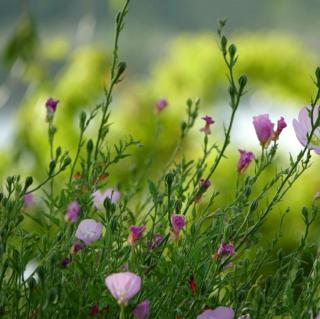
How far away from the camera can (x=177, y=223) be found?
→ 0.77 m

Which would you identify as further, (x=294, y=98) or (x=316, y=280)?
(x=294, y=98)

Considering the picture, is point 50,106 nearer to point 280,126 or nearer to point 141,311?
point 280,126

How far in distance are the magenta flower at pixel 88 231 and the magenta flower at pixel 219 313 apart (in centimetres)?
14

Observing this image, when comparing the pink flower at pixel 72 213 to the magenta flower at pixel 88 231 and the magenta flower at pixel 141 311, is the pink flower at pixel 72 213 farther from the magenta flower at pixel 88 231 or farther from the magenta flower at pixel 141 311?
the magenta flower at pixel 141 311

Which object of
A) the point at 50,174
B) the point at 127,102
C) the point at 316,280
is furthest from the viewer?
the point at 127,102

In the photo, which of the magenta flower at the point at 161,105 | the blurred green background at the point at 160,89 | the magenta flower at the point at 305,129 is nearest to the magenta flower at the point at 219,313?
the magenta flower at the point at 305,129

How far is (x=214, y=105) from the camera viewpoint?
4.34 m

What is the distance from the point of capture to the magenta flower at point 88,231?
0.79 meters

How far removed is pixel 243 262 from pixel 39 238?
202 mm

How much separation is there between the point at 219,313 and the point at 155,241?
0.14 metres

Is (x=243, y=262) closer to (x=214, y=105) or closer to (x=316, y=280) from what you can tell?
(x=316, y=280)

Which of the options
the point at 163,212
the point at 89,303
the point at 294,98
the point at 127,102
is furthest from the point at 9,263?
the point at 294,98

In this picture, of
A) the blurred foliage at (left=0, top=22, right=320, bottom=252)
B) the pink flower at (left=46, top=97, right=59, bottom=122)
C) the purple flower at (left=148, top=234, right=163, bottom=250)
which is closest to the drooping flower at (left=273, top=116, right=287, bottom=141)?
the purple flower at (left=148, top=234, right=163, bottom=250)

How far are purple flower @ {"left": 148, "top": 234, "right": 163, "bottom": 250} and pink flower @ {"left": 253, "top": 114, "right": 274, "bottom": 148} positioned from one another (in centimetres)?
15
